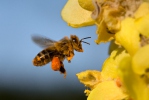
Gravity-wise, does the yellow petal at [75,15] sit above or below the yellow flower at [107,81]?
above

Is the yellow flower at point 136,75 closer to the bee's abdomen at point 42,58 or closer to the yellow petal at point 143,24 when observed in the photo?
the yellow petal at point 143,24

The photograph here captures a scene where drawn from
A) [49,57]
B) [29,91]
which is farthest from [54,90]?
[49,57]

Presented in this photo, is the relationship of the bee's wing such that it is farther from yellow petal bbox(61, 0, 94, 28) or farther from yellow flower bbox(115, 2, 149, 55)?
yellow flower bbox(115, 2, 149, 55)

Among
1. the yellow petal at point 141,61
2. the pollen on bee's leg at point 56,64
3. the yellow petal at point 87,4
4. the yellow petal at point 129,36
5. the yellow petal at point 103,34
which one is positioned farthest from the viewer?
the pollen on bee's leg at point 56,64

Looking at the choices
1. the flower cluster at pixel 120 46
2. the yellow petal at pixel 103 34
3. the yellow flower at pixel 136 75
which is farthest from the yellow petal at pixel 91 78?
the yellow flower at pixel 136 75

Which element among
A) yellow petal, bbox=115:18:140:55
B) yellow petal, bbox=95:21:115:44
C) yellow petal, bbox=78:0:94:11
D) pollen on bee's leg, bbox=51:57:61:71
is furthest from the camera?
pollen on bee's leg, bbox=51:57:61:71

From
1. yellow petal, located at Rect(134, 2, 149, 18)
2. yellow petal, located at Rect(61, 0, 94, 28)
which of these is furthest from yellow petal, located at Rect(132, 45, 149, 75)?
yellow petal, located at Rect(61, 0, 94, 28)

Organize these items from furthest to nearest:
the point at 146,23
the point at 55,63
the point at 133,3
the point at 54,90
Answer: the point at 54,90 < the point at 55,63 < the point at 133,3 < the point at 146,23

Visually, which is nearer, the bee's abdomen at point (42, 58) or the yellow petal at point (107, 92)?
the yellow petal at point (107, 92)

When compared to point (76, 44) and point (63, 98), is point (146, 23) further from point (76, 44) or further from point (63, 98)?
point (63, 98)
